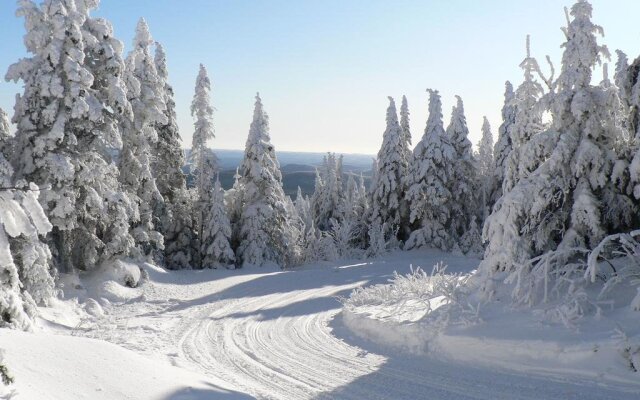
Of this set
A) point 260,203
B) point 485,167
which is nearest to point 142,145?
point 260,203

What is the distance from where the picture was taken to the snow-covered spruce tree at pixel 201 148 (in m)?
31.9

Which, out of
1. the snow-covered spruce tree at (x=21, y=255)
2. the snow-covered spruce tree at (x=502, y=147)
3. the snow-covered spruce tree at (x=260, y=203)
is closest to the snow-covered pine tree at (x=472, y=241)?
the snow-covered spruce tree at (x=502, y=147)

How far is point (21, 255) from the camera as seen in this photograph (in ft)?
45.2

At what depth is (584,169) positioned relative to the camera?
12258 mm

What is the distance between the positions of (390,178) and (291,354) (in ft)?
85.0

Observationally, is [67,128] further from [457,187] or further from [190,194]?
[457,187]

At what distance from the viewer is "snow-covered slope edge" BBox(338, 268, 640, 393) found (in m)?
8.45

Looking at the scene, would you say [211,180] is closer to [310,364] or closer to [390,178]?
[390,178]

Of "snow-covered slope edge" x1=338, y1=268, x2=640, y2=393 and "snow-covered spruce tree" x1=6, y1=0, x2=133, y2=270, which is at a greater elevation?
"snow-covered spruce tree" x1=6, y1=0, x2=133, y2=270

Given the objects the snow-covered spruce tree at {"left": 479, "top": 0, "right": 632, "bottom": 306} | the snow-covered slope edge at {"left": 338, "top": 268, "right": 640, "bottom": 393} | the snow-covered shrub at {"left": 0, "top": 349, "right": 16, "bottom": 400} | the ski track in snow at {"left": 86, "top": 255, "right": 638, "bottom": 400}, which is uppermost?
the snow-covered spruce tree at {"left": 479, "top": 0, "right": 632, "bottom": 306}

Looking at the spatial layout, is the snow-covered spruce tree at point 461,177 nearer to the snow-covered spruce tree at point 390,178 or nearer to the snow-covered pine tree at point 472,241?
the snow-covered pine tree at point 472,241

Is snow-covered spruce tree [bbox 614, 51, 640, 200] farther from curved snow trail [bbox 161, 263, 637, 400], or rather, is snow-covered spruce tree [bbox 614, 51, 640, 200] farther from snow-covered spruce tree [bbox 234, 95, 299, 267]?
snow-covered spruce tree [bbox 234, 95, 299, 267]

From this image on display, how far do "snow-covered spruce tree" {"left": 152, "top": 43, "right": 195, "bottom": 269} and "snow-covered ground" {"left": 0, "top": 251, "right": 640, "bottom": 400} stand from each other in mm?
9929

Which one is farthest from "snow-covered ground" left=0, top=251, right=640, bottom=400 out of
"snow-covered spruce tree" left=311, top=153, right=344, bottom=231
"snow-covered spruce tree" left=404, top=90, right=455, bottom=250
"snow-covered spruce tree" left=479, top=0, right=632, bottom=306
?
"snow-covered spruce tree" left=311, top=153, right=344, bottom=231
